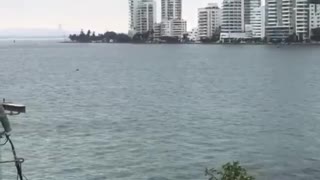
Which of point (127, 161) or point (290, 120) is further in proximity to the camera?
point (290, 120)

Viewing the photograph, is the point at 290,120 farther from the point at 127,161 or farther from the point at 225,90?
the point at 225,90

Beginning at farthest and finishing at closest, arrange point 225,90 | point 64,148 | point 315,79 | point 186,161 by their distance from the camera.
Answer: point 315,79 → point 225,90 → point 64,148 → point 186,161

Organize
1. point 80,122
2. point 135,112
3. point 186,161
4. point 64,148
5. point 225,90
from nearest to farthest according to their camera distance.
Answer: point 186,161
point 64,148
point 80,122
point 135,112
point 225,90

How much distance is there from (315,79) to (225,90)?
21.7 m

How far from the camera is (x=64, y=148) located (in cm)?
3052

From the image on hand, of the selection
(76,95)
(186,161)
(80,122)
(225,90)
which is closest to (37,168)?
(186,161)

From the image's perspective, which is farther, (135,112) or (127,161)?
(135,112)

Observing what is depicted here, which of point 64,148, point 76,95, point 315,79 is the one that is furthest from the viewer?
point 315,79

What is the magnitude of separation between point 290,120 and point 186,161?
16.4m

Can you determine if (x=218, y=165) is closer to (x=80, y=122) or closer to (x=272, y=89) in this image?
(x=80, y=122)

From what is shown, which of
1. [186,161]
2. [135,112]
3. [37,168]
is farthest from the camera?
[135,112]

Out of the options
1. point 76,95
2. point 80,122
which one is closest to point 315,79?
point 76,95

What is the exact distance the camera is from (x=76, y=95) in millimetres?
61844

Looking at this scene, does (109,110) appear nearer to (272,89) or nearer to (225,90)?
(225,90)
